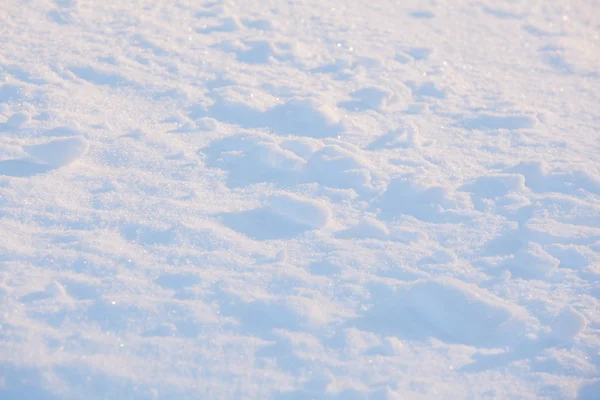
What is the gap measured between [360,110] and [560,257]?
1.35m

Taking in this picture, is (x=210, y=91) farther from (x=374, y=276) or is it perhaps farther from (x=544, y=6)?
(x=544, y=6)

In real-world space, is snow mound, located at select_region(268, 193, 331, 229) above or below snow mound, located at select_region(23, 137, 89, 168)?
below

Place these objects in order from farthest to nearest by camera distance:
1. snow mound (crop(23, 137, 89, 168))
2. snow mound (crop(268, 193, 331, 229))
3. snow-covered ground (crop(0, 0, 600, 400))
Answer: snow mound (crop(23, 137, 89, 168))
snow mound (crop(268, 193, 331, 229))
snow-covered ground (crop(0, 0, 600, 400))

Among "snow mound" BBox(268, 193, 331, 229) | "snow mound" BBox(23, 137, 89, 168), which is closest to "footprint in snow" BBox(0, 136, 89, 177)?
"snow mound" BBox(23, 137, 89, 168)

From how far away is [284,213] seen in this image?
2.34 metres

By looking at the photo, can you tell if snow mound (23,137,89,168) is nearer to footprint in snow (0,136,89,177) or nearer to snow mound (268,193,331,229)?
footprint in snow (0,136,89,177)

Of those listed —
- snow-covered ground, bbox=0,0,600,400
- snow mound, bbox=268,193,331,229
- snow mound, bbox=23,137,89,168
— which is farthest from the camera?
snow mound, bbox=23,137,89,168

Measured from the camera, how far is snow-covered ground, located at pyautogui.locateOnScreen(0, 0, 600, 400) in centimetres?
177

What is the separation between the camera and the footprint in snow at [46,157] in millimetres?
2375

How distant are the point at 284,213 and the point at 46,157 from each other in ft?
3.40

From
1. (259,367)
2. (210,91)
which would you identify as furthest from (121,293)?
(210,91)

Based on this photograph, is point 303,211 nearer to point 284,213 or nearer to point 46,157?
point 284,213

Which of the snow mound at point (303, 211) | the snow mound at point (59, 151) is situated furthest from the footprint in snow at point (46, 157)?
the snow mound at point (303, 211)

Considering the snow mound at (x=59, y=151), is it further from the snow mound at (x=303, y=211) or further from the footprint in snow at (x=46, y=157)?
the snow mound at (x=303, y=211)
